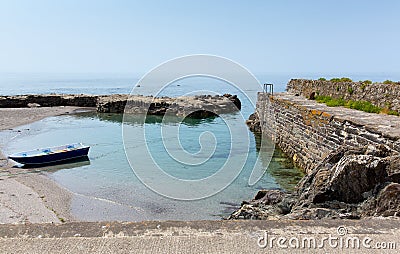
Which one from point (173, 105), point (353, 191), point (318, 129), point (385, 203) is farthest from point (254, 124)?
point (385, 203)

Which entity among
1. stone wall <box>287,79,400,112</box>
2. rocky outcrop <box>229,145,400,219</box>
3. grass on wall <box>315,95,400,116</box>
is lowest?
rocky outcrop <box>229,145,400,219</box>

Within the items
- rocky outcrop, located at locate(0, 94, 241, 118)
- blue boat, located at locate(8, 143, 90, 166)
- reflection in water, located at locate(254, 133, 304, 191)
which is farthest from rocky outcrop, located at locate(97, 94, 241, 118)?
blue boat, located at locate(8, 143, 90, 166)

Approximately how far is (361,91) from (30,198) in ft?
36.8

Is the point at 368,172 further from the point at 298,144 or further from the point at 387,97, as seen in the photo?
the point at 298,144

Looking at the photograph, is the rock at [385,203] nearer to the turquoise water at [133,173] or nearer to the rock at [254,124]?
the turquoise water at [133,173]

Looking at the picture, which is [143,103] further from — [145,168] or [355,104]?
[355,104]

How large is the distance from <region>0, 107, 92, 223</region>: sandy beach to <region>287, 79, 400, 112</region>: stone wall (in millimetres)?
9442

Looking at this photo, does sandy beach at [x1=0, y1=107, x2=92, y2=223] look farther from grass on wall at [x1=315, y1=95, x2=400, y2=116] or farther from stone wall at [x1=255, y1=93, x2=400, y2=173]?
grass on wall at [x1=315, y1=95, x2=400, y2=116]

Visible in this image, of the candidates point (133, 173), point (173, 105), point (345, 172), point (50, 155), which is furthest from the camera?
point (173, 105)

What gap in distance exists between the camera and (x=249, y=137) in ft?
73.1

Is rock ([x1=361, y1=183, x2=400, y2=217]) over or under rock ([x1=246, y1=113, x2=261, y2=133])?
over

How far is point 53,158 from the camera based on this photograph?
49.6 feet

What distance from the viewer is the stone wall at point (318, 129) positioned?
323 inches

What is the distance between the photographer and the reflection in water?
1244 cm
